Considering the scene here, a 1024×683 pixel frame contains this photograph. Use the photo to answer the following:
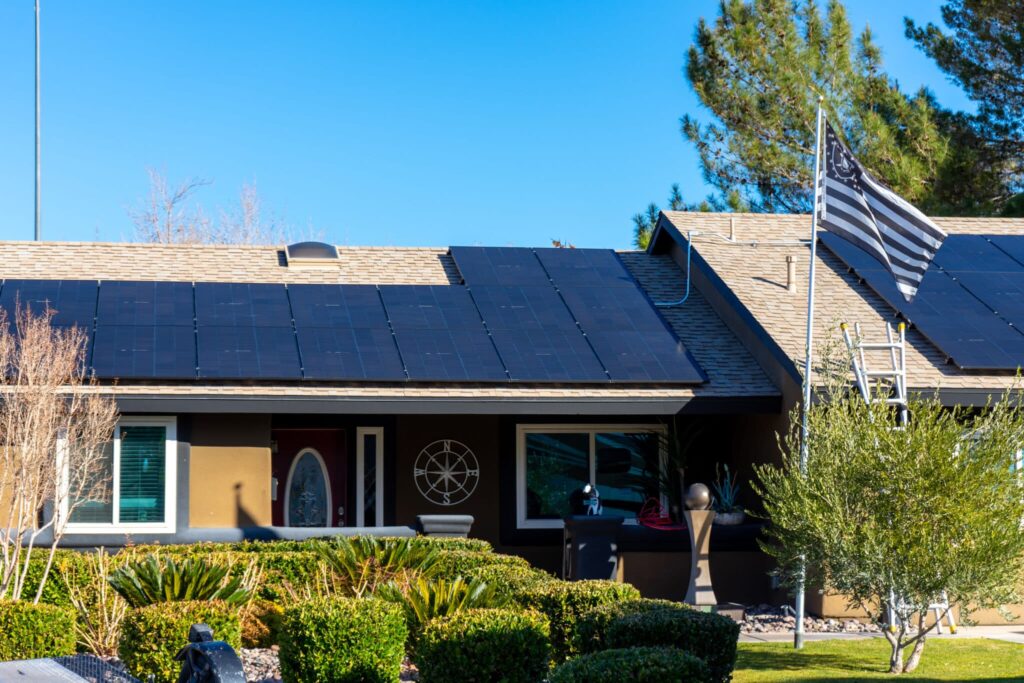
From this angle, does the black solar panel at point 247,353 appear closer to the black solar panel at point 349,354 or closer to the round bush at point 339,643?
the black solar panel at point 349,354

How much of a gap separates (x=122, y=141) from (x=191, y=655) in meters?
33.8

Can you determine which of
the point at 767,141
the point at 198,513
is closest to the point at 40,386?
the point at 198,513

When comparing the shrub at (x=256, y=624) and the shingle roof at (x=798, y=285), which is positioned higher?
the shingle roof at (x=798, y=285)

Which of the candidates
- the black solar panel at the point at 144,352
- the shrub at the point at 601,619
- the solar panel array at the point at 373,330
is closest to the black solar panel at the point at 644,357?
the solar panel array at the point at 373,330

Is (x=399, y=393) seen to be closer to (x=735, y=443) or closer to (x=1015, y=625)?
(x=735, y=443)

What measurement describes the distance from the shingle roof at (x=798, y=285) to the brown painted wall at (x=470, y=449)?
421 centimetres

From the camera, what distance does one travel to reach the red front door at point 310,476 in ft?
59.0

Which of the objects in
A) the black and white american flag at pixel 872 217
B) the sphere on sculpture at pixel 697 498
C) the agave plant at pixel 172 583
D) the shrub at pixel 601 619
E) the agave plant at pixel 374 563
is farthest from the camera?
the sphere on sculpture at pixel 697 498

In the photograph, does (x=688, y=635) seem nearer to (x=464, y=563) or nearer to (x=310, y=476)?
(x=464, y=563)

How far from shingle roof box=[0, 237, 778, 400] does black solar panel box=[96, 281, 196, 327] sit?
0.78 meters

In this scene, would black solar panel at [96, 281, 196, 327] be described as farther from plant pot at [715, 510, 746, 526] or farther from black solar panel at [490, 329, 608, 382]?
plant pot at [715, 510, 746, 526]

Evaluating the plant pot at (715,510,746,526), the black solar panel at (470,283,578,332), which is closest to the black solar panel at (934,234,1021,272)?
the plant pot at (715,510,746,526)

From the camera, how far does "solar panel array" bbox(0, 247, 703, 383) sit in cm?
1619

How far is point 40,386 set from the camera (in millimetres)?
12477
